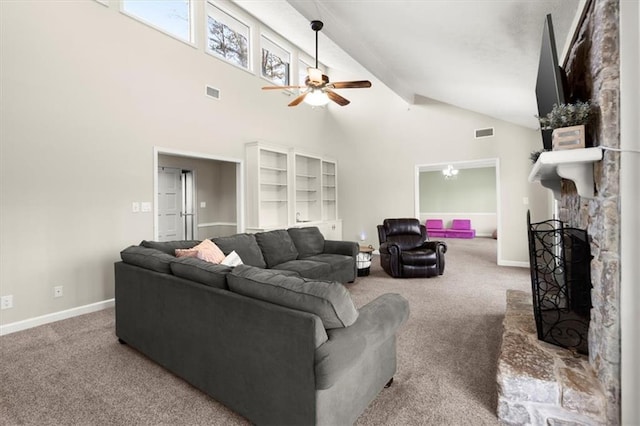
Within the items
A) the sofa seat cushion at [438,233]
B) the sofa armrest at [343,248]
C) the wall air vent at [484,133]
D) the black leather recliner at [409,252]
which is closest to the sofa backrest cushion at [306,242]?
the sofa armrest at [343,248]

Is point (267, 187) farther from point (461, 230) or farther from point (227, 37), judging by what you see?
point (461, 230)

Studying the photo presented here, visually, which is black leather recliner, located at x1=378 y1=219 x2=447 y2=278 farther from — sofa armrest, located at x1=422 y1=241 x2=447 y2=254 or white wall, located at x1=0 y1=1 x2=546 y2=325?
white wall, located at x1=0 y1=1 x2=546 y2=325

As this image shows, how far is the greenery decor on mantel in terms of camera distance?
5.58 ft

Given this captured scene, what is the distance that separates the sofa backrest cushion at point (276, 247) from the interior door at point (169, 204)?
9.22 feet

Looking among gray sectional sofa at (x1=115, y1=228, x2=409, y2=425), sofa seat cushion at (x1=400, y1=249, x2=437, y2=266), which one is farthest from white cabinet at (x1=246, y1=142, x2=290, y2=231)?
gray sectional sofa at (x1=115, y1=228, x2=409, y2=425)

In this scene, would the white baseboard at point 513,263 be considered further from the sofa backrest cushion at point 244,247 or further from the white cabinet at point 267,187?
the sofa backrest cushion at point 244,247

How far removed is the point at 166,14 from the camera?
4.57 metres

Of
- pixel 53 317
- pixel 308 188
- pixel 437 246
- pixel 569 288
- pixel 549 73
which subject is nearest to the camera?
pixel 549 73

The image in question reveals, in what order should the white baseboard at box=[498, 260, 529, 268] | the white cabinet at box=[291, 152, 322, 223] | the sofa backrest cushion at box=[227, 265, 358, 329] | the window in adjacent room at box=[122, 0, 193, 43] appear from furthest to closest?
the white cabinet at box=[291, 152, 322, 223]
the white baseboard at box=[498, 260, 529, 268]
the window in adjacent room at box=[122, 0, 193, 43]
the sofa backrest cushion at box=[227, 265, 358, 329]

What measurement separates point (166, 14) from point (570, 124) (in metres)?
5.14

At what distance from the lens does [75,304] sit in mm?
3652

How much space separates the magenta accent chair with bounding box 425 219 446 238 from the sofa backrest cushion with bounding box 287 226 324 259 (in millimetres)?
7057

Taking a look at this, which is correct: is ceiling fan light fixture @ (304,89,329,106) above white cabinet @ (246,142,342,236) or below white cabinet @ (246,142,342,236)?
above

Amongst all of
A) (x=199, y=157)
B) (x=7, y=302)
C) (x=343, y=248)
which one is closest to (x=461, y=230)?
(x=343, y=248)
